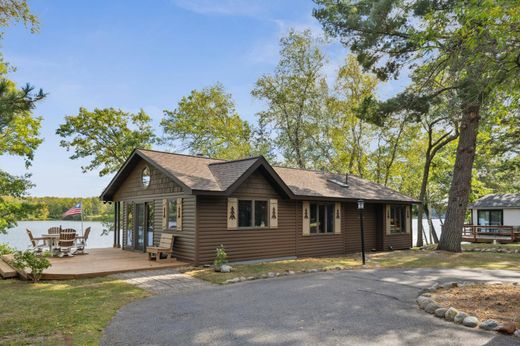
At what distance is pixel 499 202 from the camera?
2609cm

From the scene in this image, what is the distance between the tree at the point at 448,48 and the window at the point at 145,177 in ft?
29.3

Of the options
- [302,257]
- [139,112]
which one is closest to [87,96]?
[139,112]

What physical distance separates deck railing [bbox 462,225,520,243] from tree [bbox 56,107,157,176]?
74.7 feet

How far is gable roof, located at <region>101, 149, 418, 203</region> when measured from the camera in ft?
38.9

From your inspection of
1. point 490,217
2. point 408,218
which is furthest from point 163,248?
point 490,217

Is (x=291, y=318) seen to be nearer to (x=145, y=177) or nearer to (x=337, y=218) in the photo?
(x=145, y=177)

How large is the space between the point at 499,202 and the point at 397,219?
40.4ft

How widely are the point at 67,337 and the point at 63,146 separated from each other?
76.5ft

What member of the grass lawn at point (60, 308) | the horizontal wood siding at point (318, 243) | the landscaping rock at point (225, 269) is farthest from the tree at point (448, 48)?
the grass lawn at point (60, 308)

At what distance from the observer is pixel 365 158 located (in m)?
30.0

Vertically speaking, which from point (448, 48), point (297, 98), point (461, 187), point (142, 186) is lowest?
point (461, 187)

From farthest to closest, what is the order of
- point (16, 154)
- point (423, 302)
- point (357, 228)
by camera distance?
point (16, 154) → point (357, 228) → point (423, 302)

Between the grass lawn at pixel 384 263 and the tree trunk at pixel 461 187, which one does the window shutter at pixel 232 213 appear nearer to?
the grass lawn at pixel 384 263

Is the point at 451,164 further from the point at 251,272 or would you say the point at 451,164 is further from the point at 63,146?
the point at 63,146
